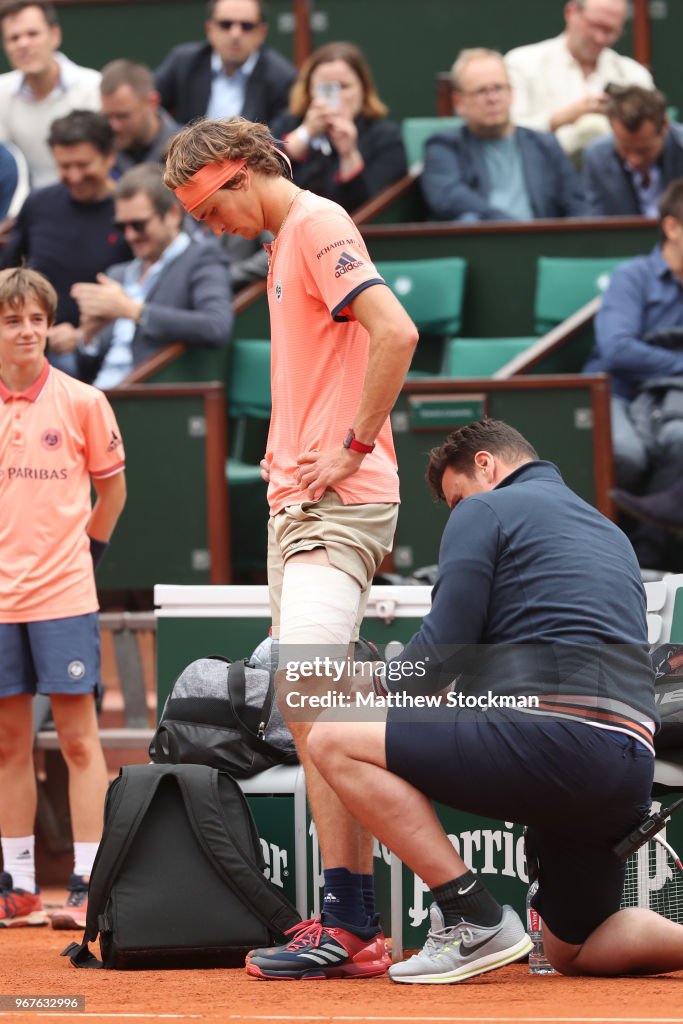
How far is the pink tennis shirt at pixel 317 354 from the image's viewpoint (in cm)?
366

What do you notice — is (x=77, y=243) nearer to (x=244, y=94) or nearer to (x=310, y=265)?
(x=244, y=94)

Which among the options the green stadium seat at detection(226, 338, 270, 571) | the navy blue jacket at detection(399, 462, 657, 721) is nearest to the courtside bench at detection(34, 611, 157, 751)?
the green stadium seat at detection(226, 338, 270, 571)

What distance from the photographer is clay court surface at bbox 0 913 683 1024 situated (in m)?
3.01

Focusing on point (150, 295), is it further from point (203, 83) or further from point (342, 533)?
point (342, 533)

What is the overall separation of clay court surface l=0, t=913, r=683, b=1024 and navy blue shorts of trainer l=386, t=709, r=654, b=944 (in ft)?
1.02

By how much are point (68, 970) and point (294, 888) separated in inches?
25.2

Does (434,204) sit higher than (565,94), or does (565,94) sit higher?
(565,94)

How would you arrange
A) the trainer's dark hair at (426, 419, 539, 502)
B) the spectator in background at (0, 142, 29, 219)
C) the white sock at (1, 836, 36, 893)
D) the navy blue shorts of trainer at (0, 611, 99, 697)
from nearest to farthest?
1. the trainer's dark hair at (426, 419, 539, 502)
2. the navy blue shorts of trainer at (0, 611, 99, 697)
3. the white sock at (1, 836, 36, 893)
4. the spectator in background at (0, 142, 29, 219)

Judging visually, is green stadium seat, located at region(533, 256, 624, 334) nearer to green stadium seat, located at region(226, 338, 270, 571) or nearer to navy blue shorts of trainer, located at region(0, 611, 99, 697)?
green stadium seat, located at region(226, 338, 270, 571)

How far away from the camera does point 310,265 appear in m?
3.66

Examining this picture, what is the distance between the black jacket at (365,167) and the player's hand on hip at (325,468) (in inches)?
193

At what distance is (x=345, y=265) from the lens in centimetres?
359

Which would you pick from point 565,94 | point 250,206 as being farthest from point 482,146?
point 250,206

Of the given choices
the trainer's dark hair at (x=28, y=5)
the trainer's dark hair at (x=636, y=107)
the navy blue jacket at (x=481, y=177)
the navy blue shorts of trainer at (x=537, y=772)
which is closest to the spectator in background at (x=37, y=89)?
the trainer's dark hair at (x=28, y=5)
